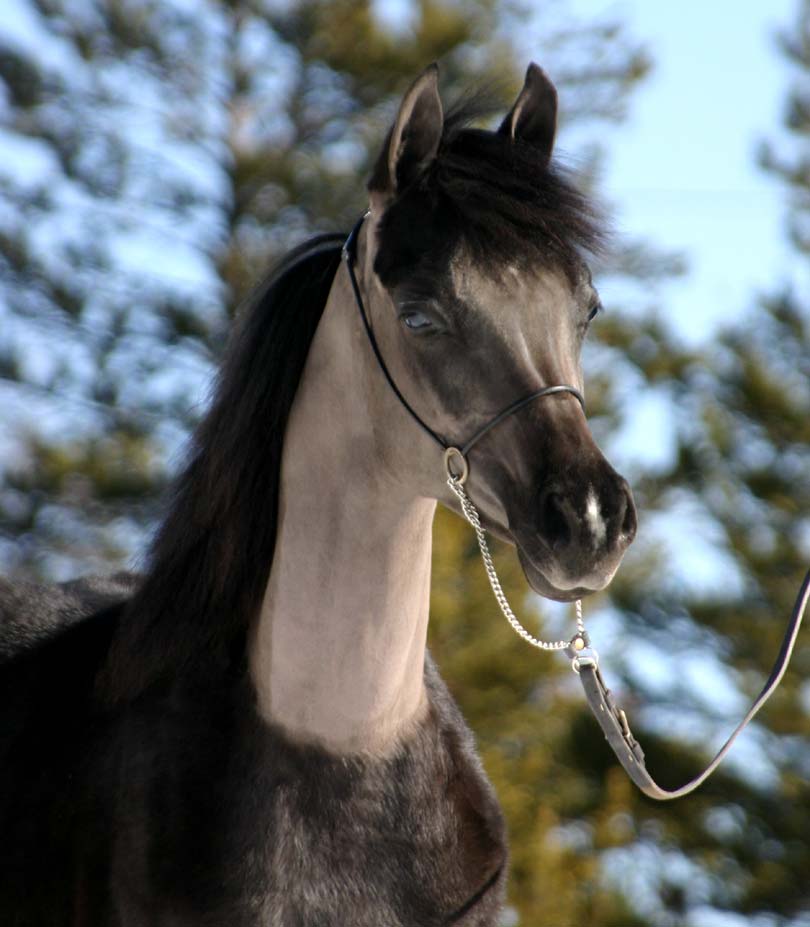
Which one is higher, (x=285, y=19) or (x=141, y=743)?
(x=141, y=743)

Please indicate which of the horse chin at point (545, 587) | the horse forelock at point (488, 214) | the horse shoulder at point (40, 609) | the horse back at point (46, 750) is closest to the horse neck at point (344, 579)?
the horse forelock at point (488, 214)

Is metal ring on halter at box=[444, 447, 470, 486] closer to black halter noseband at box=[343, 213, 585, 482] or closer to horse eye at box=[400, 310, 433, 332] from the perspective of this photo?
black halter noseband at box=[343, 213, 585, 482]

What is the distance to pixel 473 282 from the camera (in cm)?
259

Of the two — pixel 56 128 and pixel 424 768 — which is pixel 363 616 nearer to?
pixel 424 768

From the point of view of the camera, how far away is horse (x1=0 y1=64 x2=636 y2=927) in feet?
8.54

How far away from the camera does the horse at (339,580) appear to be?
260cm

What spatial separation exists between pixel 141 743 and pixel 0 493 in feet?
45.0

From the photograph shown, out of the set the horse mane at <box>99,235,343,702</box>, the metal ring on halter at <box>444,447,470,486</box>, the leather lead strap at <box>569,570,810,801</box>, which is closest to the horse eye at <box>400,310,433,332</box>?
the metal ring on halter at <box>444,447,470,486</box>

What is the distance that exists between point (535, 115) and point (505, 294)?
0.56m

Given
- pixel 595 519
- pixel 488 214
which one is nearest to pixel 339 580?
pixel 595 519

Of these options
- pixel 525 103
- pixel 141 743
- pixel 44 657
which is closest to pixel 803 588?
pixel 525 103

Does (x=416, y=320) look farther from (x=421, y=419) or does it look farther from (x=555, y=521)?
(x=555, y=521)

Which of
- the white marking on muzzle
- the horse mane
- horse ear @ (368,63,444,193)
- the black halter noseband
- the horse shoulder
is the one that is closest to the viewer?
the white marking on muzzle

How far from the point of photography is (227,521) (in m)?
2.89
